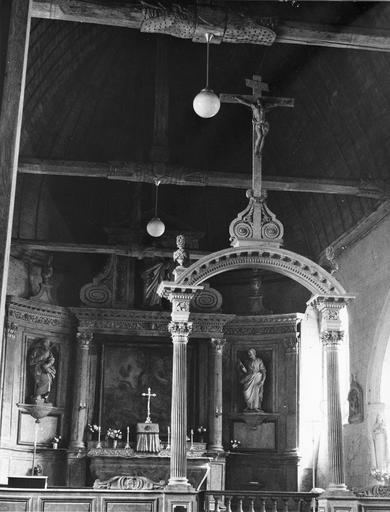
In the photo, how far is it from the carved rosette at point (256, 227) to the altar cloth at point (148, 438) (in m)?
6.13

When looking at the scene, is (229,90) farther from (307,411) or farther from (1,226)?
(1,226)

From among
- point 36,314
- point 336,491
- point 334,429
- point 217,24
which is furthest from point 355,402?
point 217,24

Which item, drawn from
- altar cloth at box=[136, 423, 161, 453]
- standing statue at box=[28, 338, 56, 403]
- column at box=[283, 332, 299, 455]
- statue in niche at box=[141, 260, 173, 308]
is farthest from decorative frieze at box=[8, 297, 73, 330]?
column at box=[283, 332, 299, 455]

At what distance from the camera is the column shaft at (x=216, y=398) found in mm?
18219

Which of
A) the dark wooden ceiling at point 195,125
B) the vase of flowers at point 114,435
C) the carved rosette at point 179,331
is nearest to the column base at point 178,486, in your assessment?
the carved rosette at point 179,331

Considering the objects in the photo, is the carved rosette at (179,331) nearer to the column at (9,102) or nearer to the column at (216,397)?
the column at (216,397)

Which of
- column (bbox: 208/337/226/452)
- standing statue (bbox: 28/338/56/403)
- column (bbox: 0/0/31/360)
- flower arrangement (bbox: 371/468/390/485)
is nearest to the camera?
column (bbox: 0/0/31/360)

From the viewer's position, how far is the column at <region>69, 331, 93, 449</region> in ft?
58.5

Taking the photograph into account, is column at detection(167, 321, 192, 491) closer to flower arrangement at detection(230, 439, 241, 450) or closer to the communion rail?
the communion rail

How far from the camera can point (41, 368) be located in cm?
1811

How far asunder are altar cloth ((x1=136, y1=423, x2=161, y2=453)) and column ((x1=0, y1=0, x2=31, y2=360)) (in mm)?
12473

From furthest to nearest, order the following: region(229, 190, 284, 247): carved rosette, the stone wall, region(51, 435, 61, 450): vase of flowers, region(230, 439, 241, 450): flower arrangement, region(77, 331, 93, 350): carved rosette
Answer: region(77, 331, 93, 350): carved rosette → region(230, 439, 241, 450): flower arrangement → region(51, 435, 61, 450): vase of flowers → the stone wall → region(229, 190, 284, 247): carved rosette

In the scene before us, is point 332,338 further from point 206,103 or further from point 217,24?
point 217,24

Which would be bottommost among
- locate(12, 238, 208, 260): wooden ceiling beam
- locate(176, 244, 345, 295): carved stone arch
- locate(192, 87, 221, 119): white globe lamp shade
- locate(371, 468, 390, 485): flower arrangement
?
locate(371, 468, 390, 485): flower arrangement
